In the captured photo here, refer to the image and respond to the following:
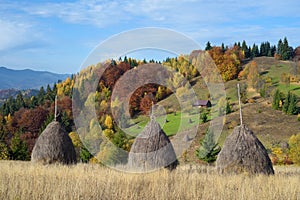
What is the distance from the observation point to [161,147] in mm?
10516

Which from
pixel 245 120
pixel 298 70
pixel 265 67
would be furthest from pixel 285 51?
pixel 245 120

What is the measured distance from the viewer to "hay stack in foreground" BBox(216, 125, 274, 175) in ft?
33.7

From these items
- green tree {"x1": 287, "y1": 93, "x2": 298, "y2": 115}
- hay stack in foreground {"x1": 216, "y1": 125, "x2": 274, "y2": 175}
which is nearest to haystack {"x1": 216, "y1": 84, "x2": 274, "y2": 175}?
hay stack in foreground {"x1": 216, "y1": 125, "x2": 274, "y2": 175}

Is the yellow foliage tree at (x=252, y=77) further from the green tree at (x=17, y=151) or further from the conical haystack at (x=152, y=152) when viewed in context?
the conical haystack at (x=152, y=152)

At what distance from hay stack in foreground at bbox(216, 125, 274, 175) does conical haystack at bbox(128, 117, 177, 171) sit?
1.37 metres

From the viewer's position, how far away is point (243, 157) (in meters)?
10.4

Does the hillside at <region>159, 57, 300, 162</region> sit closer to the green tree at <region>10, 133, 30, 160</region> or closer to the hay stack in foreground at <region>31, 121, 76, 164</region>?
the green tree at <region>10, 133, 30, 160</region>

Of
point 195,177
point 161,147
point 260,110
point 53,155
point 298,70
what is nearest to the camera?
point 195,177

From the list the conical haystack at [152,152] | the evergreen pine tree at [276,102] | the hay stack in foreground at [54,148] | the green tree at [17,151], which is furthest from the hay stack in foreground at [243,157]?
the evergreen pine tree at [276,102]

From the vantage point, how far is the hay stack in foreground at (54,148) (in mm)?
12344

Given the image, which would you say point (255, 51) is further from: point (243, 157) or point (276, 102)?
point (243, 157)

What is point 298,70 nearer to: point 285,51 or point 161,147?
point 285,51

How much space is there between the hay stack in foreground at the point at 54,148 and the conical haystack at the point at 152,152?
2864 millimetres

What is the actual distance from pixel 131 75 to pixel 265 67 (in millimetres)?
79385
